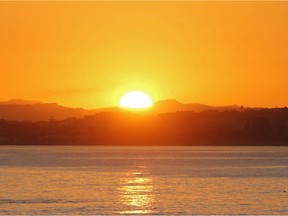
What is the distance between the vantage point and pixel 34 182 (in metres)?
102

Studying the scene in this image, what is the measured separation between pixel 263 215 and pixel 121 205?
1446cm

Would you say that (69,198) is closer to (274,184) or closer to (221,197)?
(221,197)

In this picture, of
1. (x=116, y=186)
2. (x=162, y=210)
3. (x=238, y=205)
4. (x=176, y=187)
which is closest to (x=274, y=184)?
(x=176, y=187)

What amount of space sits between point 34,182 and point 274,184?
3081 centimetres

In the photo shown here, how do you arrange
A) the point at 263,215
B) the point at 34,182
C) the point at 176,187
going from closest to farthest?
the point at 263,215 < the point at 176,187 < the point at 34,182

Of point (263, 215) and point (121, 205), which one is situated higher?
point (121, 205)

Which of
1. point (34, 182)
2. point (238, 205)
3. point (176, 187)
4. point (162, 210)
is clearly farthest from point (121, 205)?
point (34, 182)

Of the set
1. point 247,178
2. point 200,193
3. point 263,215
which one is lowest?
point 263,215

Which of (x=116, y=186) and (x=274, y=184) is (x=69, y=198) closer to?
(x=116, y=186)

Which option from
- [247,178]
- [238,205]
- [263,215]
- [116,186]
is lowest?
[263,215]

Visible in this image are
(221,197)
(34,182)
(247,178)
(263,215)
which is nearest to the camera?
(263,215)

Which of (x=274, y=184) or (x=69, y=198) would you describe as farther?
(x=274, y=184)

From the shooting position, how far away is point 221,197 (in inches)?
3145

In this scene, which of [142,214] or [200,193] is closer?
[142,214]
